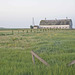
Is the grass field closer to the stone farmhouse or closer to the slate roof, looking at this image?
the stone farmhouse

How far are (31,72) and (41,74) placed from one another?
1.23ft

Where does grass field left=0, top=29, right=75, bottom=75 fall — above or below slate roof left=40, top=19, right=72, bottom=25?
below

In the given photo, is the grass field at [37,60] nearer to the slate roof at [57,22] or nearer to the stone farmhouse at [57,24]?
the stone farmhouse at [57,24]

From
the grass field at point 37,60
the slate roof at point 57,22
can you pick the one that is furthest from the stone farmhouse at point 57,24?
the grass field at point 37,60

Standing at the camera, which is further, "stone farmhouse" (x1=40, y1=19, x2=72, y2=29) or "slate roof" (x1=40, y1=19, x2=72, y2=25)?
"slate roof" (x1=40, y1=19, x2=72, y2=25)

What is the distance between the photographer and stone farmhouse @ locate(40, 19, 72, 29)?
8425 cm

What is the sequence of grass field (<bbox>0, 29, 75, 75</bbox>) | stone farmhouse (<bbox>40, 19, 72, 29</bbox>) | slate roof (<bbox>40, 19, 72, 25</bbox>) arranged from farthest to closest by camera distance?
slate roof (<bbox>40, 19, 72, 25</bbox>) → stone farmhouse (<bbox>40, 19, 72, 29</bbox>) → grass field (<bbox>0, 29, 75, 75</bbox>)

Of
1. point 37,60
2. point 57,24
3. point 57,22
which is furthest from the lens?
point 57,22

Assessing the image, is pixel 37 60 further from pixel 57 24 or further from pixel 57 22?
pixel 57 22

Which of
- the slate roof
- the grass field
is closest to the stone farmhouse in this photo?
the slate roof

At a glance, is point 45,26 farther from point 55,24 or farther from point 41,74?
point 41,74

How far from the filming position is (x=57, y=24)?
288 ft

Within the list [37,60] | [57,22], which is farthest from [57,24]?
[37,60]

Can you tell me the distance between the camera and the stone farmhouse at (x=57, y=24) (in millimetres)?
84250
